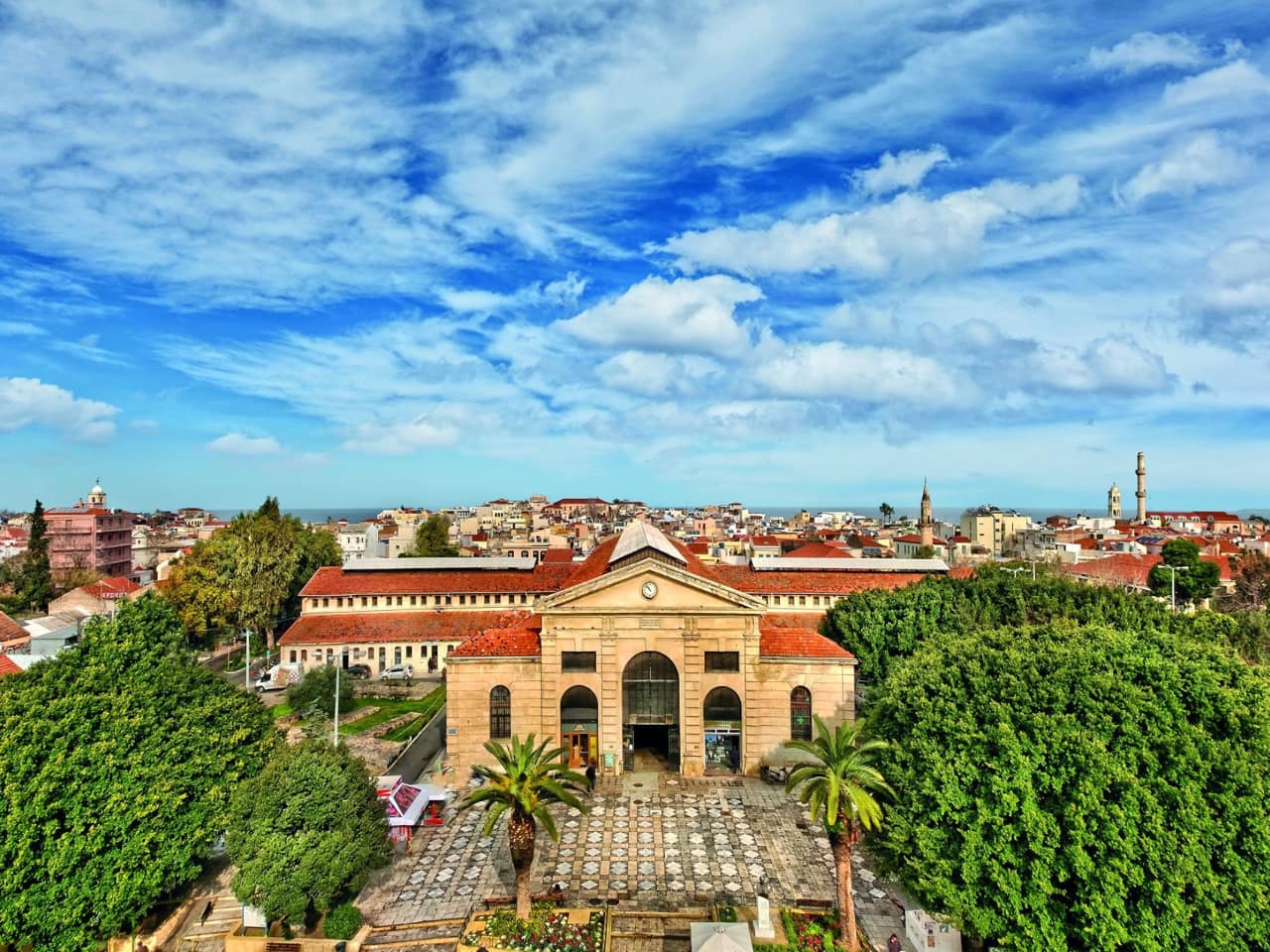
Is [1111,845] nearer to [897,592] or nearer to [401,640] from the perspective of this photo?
[897,592]

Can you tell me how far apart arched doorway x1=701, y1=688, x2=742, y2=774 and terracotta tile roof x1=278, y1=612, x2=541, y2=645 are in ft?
84.8

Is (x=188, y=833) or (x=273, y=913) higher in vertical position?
(x=188, y=833)

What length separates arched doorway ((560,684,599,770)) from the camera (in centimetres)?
4212

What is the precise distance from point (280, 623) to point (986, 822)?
252ft

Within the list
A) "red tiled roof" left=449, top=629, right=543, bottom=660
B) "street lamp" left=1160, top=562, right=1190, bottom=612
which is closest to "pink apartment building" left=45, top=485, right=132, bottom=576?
"red tiled roof" left=449, top=629, right=543, bottom=660

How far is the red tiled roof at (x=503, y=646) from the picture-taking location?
4188cm

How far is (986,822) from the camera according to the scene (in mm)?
23047

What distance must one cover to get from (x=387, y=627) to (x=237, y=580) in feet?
58.6

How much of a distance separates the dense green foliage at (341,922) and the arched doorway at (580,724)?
16520mm

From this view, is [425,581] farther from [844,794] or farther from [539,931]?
[844,794]

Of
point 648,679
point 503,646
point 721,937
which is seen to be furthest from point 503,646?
point 721,937

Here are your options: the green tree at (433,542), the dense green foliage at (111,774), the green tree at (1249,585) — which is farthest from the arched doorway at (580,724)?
the green tree at (1249,585)

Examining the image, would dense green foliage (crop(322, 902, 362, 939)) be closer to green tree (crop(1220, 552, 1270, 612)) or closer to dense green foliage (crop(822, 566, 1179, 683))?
dense green foliage (crop(822, 566, 1179, 683))

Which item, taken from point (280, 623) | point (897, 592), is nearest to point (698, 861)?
point (897, 592)
